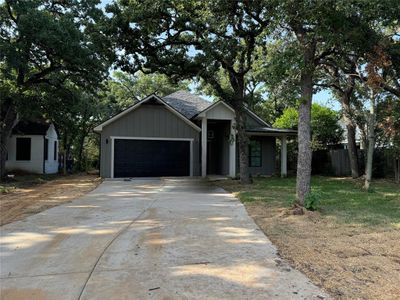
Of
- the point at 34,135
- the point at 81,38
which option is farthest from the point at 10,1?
the point at 34,135

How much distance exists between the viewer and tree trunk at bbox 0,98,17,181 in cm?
→ 1883

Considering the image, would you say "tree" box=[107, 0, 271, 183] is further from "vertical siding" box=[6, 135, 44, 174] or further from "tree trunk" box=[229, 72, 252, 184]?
"vertical siding" box=[6, 135, 44, 174]

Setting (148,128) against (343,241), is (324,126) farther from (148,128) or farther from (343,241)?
(343,241)

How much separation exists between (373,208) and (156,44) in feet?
32.8

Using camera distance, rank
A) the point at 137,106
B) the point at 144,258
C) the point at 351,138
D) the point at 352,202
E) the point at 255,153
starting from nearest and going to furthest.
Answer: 1. the point at 144,258
2. the point at 352,202
3. the point at 351,138
4. the point at 137,106
5. the point at 255,153

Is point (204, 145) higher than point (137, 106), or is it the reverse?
point (137, 106)

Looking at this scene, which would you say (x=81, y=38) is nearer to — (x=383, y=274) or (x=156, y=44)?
(x=156, y=44)

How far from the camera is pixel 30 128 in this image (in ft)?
83.6

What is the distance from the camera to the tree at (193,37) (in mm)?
12992

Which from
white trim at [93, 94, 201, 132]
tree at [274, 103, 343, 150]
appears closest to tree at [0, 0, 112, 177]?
white trim at [93, 94, 201, 132]

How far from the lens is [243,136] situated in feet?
53.0

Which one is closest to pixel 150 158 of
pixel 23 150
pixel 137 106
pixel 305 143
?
pixel 137 106

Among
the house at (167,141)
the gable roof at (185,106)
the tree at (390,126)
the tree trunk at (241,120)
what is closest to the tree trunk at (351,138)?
the tree at (390,126)

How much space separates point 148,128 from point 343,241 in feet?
50.9
